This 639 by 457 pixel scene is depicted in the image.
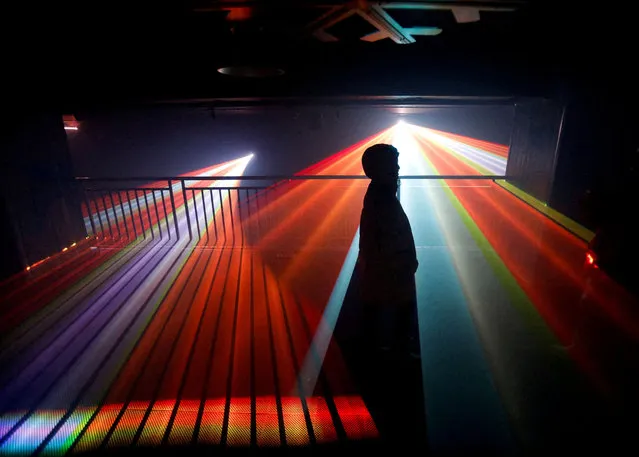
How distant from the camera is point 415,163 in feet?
55.1

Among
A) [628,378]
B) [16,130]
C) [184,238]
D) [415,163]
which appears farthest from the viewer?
[415,163]

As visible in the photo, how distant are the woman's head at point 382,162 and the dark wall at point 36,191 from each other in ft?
17.2

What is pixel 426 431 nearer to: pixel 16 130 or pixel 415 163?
pixel 16 130

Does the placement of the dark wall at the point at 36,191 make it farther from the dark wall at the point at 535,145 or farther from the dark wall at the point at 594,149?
the dark wall at the point at 594,149

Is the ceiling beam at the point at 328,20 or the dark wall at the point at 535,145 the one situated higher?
the ceiling beam at the point at 328,20

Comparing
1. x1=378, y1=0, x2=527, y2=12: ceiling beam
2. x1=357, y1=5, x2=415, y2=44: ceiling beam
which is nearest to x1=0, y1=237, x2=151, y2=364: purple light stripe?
x1=357, y1=5, x2=415, y2=44: ceiling beam

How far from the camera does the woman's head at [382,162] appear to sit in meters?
1.73

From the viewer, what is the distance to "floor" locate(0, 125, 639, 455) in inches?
69.3

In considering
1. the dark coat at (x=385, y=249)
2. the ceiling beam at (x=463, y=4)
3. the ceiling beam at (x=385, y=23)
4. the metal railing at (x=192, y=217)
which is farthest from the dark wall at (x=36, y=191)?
the ceiling beam at (x=463, y=4)

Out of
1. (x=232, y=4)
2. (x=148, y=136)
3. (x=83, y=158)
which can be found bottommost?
(x=83, y=158)

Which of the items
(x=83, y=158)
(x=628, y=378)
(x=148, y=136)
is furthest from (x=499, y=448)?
(x=83, y=158)

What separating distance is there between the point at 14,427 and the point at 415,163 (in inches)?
688

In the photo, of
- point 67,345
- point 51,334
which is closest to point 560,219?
point 67,345

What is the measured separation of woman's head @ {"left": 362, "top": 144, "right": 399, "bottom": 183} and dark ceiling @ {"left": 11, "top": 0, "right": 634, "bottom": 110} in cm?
189
